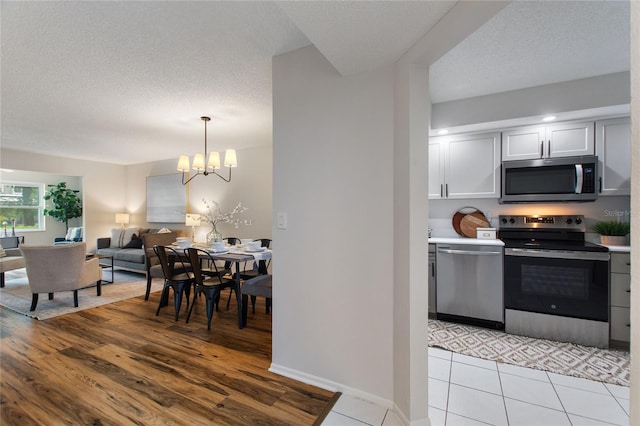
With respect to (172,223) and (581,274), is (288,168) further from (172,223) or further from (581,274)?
(172,223)

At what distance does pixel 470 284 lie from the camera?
3141 mm

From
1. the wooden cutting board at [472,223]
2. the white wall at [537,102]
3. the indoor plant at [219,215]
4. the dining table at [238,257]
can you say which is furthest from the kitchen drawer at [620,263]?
the indoor plant at [219,215]

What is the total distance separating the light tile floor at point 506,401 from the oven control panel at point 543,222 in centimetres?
166

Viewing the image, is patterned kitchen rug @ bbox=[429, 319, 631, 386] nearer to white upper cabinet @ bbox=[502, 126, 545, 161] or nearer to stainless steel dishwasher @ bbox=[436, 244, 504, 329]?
stainless steel dishwasher @ bbox=[436, 244, 504, 329]

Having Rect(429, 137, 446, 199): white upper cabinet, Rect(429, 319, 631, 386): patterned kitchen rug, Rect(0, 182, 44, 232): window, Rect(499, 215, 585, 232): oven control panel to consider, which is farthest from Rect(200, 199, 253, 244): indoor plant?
Rect(0, 182, 44, 232): window

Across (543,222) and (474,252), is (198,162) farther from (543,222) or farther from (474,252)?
(543,222)

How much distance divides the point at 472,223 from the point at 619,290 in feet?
4.60

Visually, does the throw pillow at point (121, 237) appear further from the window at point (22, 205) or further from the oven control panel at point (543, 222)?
the oven control panel at point (543, 222)

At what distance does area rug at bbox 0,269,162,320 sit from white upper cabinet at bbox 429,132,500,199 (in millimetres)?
4652

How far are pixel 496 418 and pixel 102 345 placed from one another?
128 inches

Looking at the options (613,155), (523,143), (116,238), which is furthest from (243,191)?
(613,155)

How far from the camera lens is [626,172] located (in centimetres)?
282

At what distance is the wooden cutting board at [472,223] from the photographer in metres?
3.60

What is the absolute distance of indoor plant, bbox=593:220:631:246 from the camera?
283 cm
